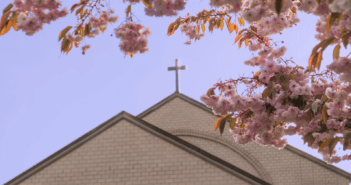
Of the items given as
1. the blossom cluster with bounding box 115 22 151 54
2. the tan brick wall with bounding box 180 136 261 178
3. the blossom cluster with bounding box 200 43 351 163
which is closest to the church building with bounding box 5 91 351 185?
the blossom cluster with bounding box 200 43 351 163

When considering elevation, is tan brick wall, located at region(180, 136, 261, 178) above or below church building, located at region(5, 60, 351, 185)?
→ above

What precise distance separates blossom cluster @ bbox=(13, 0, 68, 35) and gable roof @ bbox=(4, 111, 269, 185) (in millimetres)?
5269

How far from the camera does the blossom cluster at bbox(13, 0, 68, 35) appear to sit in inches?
219

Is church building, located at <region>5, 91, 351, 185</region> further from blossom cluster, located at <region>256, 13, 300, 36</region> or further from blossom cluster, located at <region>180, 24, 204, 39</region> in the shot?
blossom cluster, located at <region>256, 13, 300, 36</region>

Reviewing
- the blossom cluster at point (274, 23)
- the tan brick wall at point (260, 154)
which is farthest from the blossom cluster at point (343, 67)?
the tan brick wall at point (260, 154)

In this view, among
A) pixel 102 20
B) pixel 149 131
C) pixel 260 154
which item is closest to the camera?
pixel 102 20

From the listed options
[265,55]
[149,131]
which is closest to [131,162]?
[149,131]

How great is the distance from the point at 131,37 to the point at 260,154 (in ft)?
39.5

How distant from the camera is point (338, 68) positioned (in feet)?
15.6

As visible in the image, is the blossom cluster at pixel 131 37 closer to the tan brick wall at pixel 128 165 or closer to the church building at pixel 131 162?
the church building at pixel 131 162

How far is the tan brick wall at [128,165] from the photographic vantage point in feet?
Result: 33.4

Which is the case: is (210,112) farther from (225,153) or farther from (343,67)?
(343,67)

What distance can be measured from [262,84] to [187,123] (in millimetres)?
11213

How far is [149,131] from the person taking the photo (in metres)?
10.7
